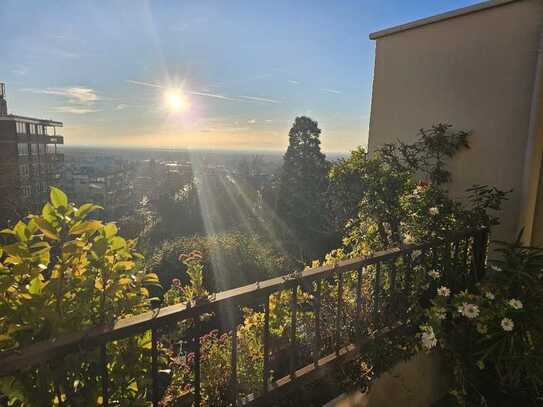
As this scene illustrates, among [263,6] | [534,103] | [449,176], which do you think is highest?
[263,6]

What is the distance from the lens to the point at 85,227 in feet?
3.19

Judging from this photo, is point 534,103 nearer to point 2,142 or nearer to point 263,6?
point 263,6

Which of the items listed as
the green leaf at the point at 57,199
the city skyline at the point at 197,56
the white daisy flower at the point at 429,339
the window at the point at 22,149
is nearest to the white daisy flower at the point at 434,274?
the white daisy flower at the point at 429,339

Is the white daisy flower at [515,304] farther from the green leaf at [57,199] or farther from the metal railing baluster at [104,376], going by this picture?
the green leaf at [57,199]

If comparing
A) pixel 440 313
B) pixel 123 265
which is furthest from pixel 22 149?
pixel 440 313

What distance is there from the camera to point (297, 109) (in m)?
13.6

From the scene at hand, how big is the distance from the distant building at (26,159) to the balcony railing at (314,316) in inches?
403

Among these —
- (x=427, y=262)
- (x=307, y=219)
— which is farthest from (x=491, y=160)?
(x=307, y=219)

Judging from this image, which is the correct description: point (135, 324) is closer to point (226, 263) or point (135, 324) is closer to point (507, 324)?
point (507, 324)

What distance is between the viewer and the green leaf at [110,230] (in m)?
1.03

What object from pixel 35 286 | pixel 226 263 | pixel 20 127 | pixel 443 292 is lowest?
pixel 226 263

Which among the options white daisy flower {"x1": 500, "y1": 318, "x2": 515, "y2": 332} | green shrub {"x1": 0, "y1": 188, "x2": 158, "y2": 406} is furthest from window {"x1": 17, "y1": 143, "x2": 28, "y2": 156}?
white daisy flower {"x1": 500, "y1": 318, "x2": 515, "y2": 332}

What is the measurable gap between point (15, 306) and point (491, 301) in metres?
2.36

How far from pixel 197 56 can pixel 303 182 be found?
8508mm
